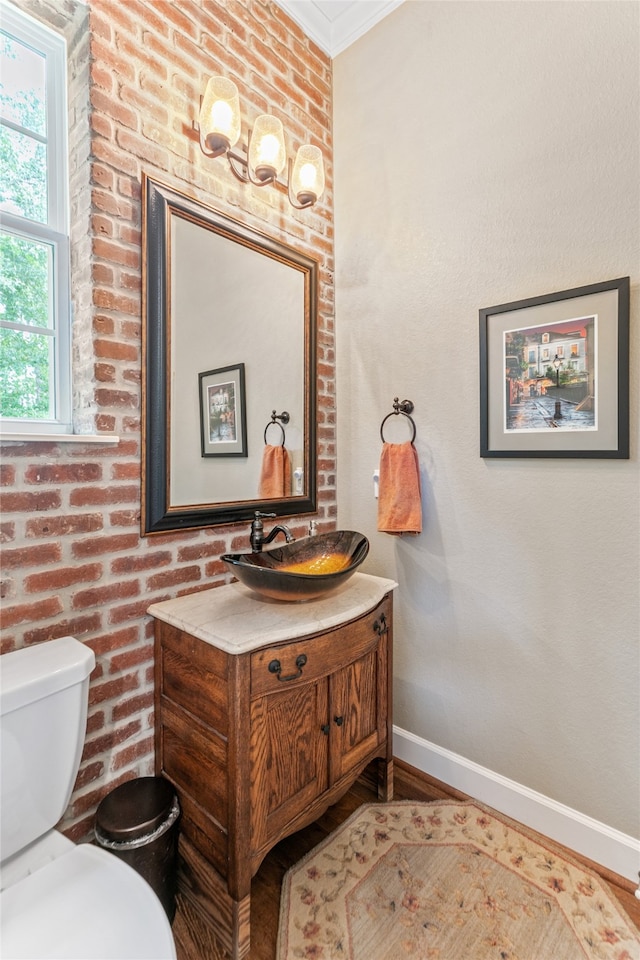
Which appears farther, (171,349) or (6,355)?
(171,349)

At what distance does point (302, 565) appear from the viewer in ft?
5.66

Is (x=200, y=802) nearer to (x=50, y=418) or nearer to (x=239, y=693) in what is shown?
(x=239, y=693)

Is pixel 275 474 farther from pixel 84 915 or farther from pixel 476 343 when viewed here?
pixel 84 915

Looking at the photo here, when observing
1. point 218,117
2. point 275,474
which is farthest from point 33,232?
point 275,474

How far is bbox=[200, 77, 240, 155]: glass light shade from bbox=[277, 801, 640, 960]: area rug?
2.35m

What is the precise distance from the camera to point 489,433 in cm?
162

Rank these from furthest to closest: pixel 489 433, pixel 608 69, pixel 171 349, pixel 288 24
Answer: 1. pixel 288 24
2. pixel 489 433
3. pixel 171 349
4. pixel 608 69

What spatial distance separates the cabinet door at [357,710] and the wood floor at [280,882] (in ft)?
0.96

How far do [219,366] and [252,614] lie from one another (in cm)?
90

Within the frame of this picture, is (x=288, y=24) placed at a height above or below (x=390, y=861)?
above

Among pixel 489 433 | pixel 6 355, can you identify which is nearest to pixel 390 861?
pixel 489 433

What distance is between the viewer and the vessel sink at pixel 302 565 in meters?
1.29

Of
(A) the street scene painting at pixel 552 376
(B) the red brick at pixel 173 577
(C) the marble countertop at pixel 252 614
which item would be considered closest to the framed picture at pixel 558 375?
(A) the street scene painting at pixel 552 376

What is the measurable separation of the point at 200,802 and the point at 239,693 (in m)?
0.41
